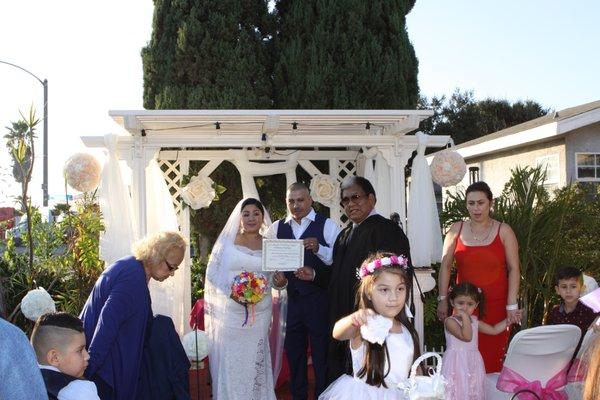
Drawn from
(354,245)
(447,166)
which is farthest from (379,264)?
(447,166)

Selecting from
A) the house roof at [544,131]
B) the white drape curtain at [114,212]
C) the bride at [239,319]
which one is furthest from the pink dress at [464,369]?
the house roof at [544,131]

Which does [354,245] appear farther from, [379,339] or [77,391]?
[77,391]

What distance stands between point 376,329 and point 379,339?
0.06m

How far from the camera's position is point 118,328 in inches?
172

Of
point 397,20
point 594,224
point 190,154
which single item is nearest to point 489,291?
point 594,224

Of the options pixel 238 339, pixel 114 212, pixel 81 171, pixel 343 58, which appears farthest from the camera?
pixel 343 58

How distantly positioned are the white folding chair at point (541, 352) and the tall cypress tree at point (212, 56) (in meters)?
6.17

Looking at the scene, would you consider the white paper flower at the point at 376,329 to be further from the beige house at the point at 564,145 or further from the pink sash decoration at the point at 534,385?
the beige house at the point at 564,145

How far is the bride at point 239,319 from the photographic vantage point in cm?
606

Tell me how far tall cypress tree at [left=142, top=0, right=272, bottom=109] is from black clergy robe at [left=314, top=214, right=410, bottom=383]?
503 centimetres

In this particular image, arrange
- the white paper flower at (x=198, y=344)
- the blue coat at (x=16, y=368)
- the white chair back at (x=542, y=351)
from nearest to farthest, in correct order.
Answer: the blue coat at (x=16, y=368) < the white chair back at (x=542, y=351) < the white paper flower at (x=198, y=344)

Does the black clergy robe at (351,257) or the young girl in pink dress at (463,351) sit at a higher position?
the black clergy robe at (351,257)

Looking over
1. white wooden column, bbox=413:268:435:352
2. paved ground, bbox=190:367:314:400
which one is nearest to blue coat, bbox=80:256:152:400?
paved ground, bbox=190:367:314:400

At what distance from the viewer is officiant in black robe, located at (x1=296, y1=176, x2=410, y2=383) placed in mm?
5152
